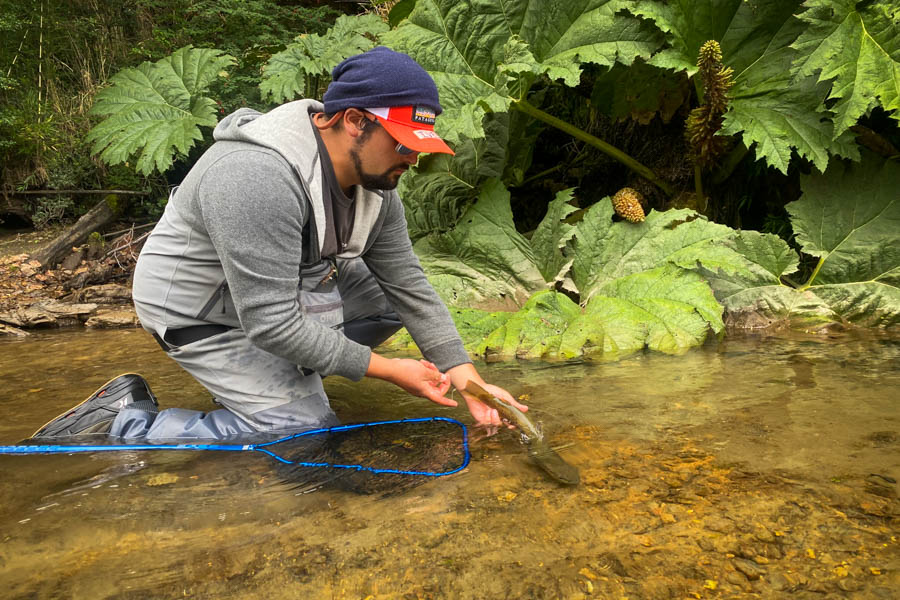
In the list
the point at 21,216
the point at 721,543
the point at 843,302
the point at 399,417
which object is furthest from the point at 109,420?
the point at 21,216

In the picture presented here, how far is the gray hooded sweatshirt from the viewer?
198 centimetres

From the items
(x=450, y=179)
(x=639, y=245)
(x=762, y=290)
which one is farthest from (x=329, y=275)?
(x=762, y=290)

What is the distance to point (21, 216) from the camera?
23.1 ft

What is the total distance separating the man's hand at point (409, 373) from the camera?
225 cm

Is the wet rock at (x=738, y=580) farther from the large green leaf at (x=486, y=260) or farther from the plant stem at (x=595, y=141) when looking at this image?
the plant stem at (x=595, y=141)

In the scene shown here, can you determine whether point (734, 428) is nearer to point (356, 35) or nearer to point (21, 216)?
point (356, 35)

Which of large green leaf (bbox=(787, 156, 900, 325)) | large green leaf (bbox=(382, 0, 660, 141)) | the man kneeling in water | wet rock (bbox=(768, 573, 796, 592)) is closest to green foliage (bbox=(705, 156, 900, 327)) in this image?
large green leaf (bbox=(787, 156, 900, 325))

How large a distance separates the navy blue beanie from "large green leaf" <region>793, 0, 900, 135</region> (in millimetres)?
2311

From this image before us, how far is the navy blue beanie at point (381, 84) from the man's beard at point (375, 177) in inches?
6.2

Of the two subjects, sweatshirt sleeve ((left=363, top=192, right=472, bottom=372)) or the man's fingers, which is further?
sweatshirt sleeve ((left=363, top=192, right=472, bottom=372))

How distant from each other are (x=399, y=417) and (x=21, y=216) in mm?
6166

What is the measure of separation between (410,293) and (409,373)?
1.50 ft

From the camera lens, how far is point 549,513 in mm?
1768

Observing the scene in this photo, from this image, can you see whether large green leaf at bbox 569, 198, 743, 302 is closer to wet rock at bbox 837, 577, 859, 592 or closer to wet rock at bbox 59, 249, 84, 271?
wet rock at bbox 837, 577, 859, 592
